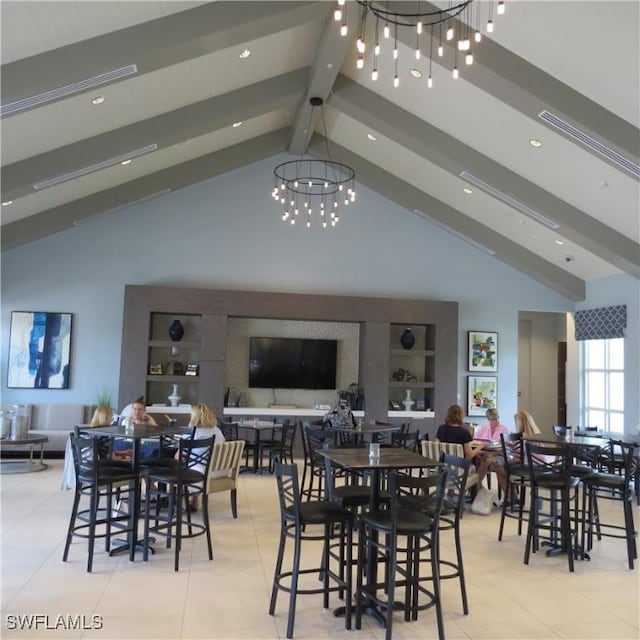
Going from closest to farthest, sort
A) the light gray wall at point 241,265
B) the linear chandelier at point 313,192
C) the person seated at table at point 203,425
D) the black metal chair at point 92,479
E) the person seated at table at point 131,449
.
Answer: the black metal chair at point 92,479
the person seated at table at point 203,425
the person seated at table at point 131,449
the light gray wall at point 241,265
the linear chandelier at point 313,192

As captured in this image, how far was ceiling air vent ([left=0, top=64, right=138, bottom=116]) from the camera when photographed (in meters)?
5.13

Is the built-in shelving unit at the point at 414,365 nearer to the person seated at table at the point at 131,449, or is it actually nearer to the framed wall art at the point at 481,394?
the framed wall art at the point at 481,394

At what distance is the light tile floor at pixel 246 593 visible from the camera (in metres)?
3.49

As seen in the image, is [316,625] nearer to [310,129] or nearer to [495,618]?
[495,618]

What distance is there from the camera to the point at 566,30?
516 centimetres

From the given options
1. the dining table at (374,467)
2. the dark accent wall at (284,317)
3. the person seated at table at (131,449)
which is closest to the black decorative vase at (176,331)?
the dark accent wall at (284,317)

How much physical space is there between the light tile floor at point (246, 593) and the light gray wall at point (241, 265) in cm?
476

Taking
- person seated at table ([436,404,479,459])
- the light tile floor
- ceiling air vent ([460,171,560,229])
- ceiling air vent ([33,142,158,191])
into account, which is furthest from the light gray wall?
the light tile floor

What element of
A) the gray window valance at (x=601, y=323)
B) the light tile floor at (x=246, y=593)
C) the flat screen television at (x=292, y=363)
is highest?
the gray window valance at (x=601, y=323)

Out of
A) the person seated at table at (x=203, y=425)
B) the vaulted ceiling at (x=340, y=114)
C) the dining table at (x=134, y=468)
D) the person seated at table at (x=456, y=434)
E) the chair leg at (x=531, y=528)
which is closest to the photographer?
the dining table at (x=134, y=468)

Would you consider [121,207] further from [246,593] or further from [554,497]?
[554,497]

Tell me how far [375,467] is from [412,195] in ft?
24.0

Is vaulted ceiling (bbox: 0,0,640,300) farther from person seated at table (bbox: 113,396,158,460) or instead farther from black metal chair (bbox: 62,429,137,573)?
black metal chair (bbox: 62,429,137,573)

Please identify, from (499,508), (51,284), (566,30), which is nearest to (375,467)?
(499,508)
